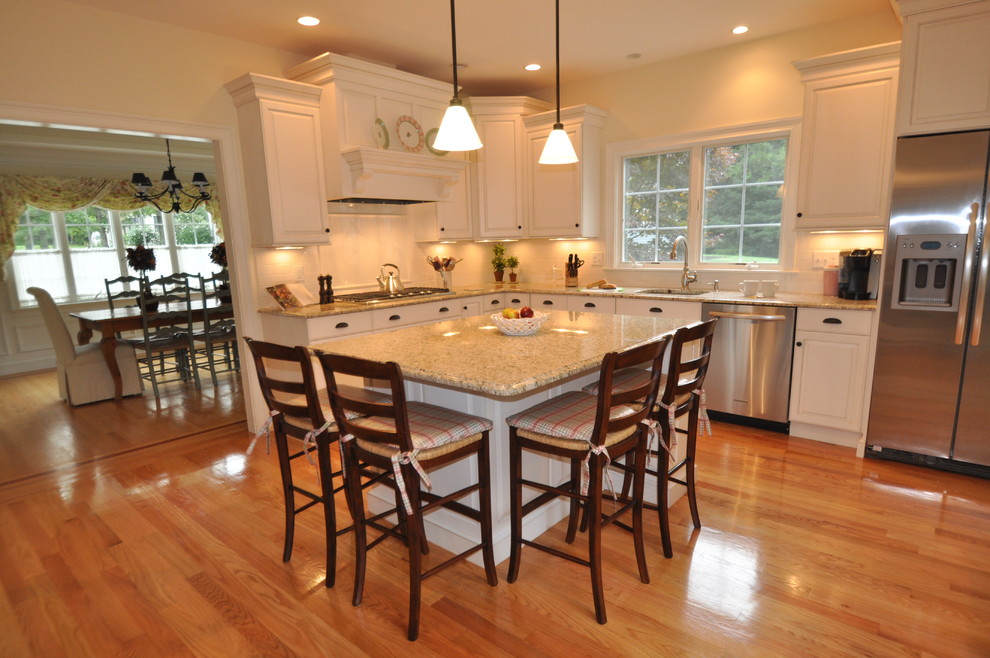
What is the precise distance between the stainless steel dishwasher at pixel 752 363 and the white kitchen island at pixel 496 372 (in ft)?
3.78

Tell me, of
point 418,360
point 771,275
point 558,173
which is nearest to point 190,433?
point 418,360

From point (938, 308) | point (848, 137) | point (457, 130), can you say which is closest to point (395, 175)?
point (457, 130)

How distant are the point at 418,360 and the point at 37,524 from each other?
2.32 metres

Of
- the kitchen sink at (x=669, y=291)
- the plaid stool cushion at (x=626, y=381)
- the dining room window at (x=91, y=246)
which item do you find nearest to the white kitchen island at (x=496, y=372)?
the plaid stool cushion at (x=626, y=381)

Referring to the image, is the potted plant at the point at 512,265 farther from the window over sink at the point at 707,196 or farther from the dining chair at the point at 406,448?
the dining chair at the point at 406,448

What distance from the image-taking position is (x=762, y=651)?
5.72 ft

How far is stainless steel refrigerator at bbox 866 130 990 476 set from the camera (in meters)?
2.79

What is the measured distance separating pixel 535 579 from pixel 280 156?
3067 millimetres

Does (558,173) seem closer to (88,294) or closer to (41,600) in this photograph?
(41,600)

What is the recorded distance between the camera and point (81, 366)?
15.5 ft

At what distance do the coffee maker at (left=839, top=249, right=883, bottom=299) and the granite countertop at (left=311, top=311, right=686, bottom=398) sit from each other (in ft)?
5.19

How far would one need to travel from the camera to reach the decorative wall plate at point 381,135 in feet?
13.2

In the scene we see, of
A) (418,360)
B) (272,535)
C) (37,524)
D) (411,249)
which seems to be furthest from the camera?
(411,249)

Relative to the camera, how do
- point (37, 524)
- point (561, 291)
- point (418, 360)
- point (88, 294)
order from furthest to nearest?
1. point (88, 294)
2. point (561, 291)
3. point (37, 524)
4. point (418, 360)
